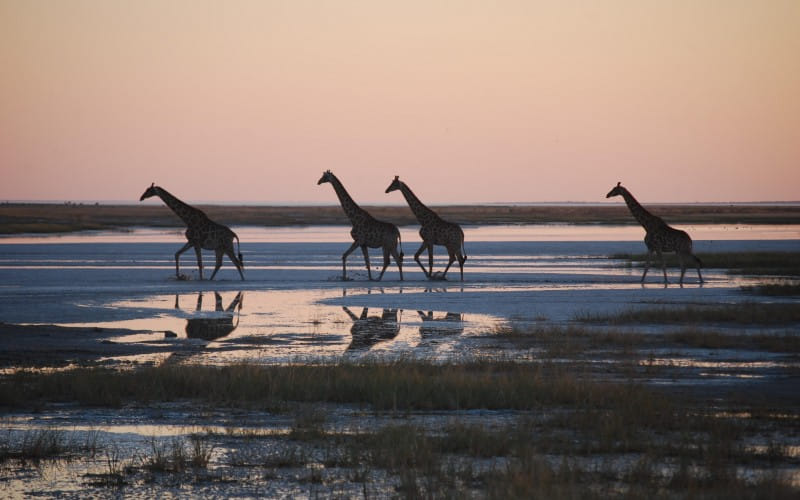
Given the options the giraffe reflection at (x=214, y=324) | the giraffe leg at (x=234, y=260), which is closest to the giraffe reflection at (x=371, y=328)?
the giraffe reflection at (x=214, y=324)

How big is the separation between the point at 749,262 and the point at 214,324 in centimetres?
2248

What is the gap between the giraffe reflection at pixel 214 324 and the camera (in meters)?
15.9

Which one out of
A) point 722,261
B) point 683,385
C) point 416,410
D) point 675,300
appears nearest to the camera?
point 416,410

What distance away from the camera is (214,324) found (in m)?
17.2

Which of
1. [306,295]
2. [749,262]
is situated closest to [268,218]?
[749,262]

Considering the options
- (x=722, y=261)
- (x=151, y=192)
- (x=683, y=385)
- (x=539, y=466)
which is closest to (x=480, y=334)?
(x=683, y=385)

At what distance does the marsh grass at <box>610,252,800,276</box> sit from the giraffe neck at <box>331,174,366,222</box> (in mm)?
11391

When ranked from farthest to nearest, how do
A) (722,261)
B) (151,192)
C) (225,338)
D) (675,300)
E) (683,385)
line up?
1. (722,261)
2. (151,192)
3. (675,300)
4. (225,338)
5. (683,385)

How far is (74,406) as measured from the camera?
10.4 metres

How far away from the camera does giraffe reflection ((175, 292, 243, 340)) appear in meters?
15.9

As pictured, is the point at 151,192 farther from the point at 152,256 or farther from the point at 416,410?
the point at 416,410

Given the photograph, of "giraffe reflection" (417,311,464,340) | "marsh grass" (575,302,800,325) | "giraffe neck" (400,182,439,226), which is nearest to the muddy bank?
"giraffe reflection" (417,311,464,340)

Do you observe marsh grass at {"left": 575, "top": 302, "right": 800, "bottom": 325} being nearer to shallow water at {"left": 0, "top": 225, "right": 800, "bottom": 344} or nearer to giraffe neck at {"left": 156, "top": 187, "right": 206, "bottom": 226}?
shallow water at {"left": 0, "top": 225, "right": 800, "bottom": 344}

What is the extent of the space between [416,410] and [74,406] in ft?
11.9
